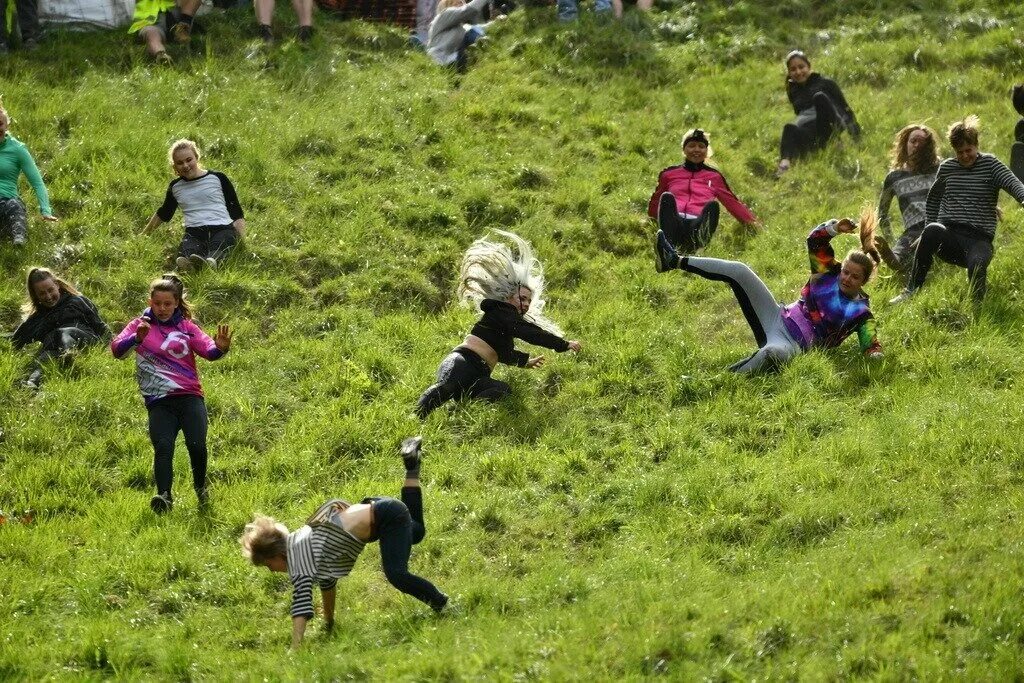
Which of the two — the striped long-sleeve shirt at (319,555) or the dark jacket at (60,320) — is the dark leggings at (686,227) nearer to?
the dark jacket at (60,320)

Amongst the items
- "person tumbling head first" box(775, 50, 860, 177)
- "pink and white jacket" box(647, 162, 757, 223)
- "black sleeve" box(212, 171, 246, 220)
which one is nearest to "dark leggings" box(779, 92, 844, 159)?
"person tumbling head first" box(775, 50, 860, 177)

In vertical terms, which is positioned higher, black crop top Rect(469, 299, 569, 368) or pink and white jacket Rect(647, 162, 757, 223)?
pink and white jacket Rect(647, 162, 757, 223)

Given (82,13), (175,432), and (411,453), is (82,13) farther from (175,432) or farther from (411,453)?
(411,453)

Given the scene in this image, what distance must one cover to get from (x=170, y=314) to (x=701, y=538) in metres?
4.21

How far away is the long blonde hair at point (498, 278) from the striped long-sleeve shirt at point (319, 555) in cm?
389

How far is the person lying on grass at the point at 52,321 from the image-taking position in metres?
12.1

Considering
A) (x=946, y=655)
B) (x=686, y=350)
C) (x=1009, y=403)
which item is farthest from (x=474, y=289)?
(x=946, y=655)

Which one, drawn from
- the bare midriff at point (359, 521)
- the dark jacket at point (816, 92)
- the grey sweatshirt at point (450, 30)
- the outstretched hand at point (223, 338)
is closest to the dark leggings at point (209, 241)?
the outstretched hand at point (223, 338)

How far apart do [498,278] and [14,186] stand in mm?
5408

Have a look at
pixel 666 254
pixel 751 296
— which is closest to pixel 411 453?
pixel 666 254

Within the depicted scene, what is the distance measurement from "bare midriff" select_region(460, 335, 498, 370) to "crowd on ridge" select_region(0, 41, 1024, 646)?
0.04 feet

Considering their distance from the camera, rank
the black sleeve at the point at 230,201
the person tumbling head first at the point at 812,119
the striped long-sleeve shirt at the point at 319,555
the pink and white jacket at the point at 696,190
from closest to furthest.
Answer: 1. the striped long-sleeve shirt at the point at 319,555
2. the black sleeve at the point at 230,201
3. the pink and white jacket at the point at 696,190
4. the person tumbling head first at the point at 812,119

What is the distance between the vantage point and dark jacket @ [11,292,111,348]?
12.2m

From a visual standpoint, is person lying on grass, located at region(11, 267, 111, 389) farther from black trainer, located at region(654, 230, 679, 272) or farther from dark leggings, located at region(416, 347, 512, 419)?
black trainer, located at region(654, 230, 679, 272)
